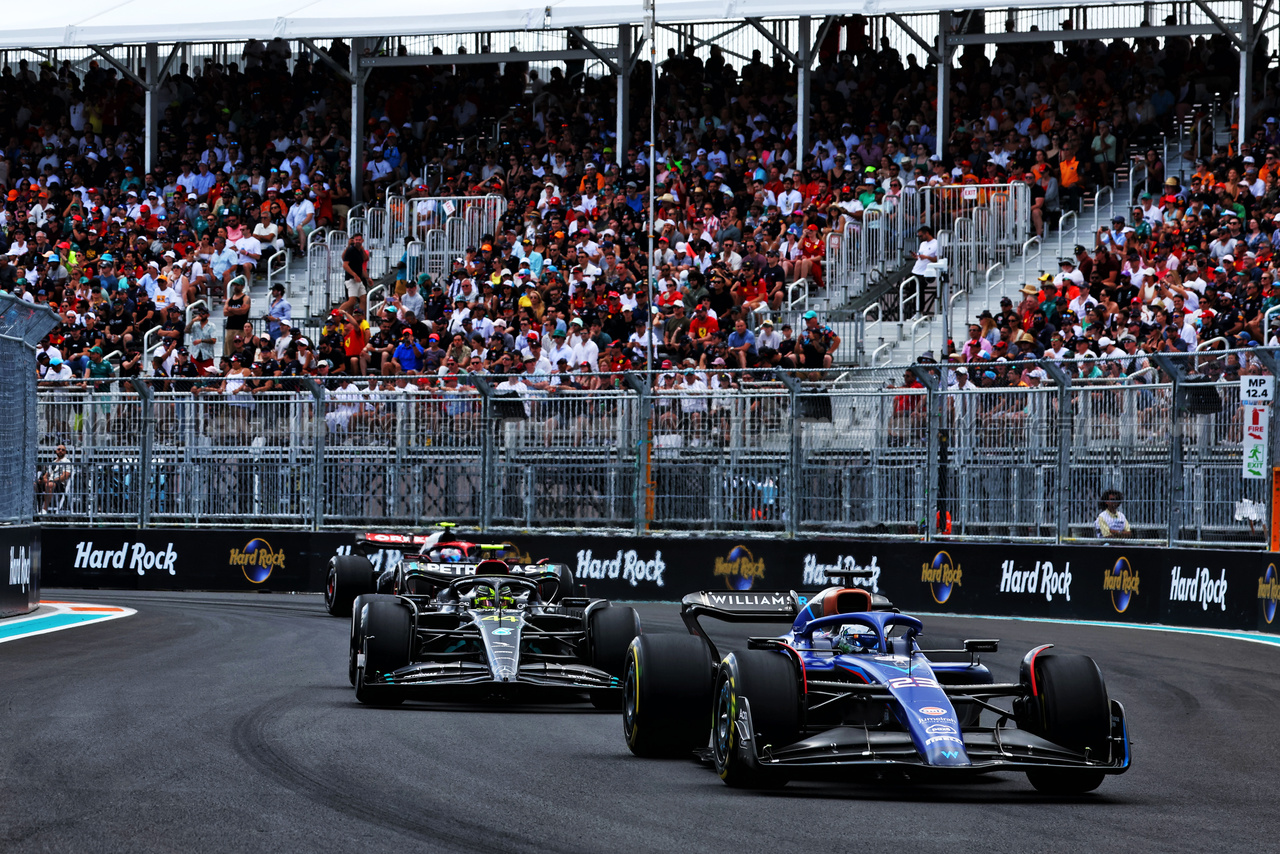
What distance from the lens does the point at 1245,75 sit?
25875mm

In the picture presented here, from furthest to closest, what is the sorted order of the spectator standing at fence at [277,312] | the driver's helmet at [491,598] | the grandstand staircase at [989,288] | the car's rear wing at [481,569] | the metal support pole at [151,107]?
the metal support pole at [151,107] → the spectator standing at fence at [277,312] → the grandstand staircase at [989,288] → the car's rear wing at [481,569] → the driver's helmet at [491,598]

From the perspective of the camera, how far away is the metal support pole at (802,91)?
2897cm

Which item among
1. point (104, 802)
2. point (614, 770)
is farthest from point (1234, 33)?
point (104, 802)

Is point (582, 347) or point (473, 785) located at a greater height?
point (582, 347)

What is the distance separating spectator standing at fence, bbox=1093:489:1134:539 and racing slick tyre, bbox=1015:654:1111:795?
1024cm

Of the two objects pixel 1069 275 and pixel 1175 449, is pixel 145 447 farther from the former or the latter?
pixel 1175 449

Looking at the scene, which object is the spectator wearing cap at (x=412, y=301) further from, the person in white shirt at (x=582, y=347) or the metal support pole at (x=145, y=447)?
the metal support pole at (x=145, y=447)

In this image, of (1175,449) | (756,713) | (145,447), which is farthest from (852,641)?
(145,447)

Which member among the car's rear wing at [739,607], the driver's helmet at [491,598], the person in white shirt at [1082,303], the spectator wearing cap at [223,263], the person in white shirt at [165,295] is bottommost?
the driver's helmet at [491,598]

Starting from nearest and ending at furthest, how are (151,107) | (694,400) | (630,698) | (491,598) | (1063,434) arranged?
(630,698) → (491,598) → (1063,434) → (694,400) → (151,107)

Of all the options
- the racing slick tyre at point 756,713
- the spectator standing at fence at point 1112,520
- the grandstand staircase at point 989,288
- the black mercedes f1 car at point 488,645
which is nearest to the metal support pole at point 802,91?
the grandstand staircase at point 989,288

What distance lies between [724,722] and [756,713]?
1.36 feet

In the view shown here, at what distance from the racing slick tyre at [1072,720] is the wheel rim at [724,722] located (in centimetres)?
133

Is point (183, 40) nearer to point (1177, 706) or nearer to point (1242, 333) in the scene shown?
point (1242, 333)
